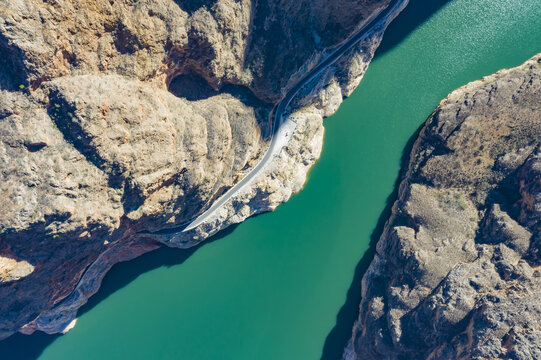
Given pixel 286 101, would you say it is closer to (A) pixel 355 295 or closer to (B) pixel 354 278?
(B) pixel 354 278

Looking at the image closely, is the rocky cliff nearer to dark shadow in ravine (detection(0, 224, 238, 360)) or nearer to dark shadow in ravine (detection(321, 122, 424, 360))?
dark shadow in ravine (detection(0, 224, 238, 360))

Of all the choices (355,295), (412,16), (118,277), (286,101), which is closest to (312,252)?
(355,295)

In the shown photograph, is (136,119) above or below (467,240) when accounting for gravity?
below

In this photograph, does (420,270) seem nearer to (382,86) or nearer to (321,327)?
(321,327)

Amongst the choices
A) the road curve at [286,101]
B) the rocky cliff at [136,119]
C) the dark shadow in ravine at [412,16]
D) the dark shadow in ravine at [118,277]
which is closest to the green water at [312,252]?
the dark shadow in ravine at [412,16]

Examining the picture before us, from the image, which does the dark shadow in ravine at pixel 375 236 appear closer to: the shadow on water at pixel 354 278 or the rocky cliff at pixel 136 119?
the shadow on water at pixel 354 278

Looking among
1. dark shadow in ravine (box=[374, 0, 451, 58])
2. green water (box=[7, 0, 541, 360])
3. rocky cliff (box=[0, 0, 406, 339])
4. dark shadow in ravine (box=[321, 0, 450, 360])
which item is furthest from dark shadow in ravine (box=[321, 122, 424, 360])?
dark shadow in ravine (box=[374, 0, 451, 58])

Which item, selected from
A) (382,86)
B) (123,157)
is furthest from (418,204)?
(123,157)
